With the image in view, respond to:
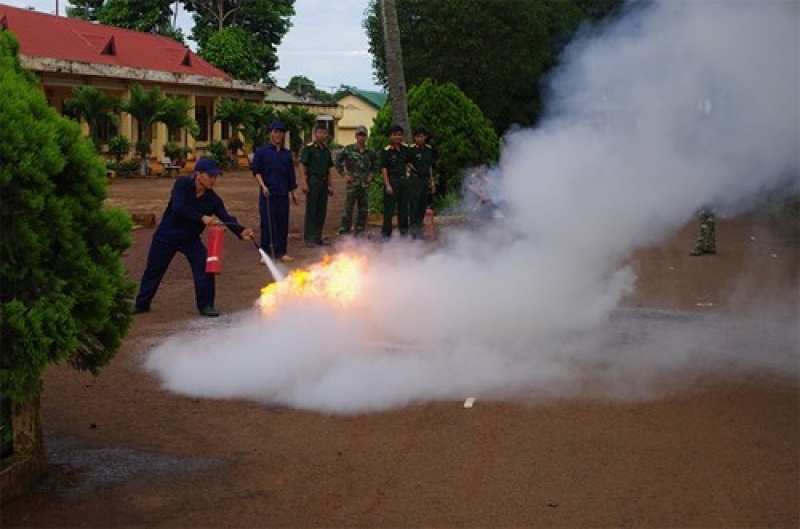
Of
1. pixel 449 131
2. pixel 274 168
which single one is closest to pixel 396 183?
pixel 274 168

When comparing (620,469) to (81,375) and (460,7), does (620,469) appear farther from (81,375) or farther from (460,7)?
(460,7)

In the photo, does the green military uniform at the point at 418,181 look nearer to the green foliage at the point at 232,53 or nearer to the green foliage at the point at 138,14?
the green foliage at the point at 232,53

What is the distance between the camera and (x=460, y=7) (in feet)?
97.2

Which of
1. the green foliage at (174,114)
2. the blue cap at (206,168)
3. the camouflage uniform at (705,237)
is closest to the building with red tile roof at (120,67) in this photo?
the green foliage at (174,114)

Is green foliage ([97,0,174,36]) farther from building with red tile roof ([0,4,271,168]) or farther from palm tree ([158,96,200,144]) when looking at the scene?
palm tree ([158,96,200,144])

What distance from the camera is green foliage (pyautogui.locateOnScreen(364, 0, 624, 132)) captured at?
28156mm

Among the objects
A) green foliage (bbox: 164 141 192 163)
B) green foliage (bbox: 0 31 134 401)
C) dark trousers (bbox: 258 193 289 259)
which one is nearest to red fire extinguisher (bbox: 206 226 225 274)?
dark trousers (bbox: 258 193 289 259)

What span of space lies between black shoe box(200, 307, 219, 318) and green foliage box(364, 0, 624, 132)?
1932cm

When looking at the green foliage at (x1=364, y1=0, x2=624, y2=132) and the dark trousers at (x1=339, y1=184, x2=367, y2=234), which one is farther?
the green foliage at (x1=364, y1=0, x2=624, y2=132)

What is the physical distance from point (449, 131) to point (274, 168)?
5.93 m

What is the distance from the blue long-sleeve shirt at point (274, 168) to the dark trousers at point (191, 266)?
380 cm

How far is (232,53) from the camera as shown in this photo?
46.8m

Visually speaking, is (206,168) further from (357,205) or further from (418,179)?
(357,205)

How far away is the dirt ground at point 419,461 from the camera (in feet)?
14.3
